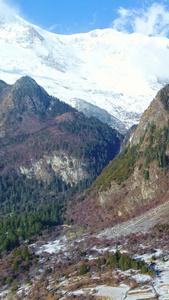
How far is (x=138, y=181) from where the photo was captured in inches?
3455

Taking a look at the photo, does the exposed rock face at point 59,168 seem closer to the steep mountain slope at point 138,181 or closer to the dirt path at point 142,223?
the steep mountain slope at point 138,181

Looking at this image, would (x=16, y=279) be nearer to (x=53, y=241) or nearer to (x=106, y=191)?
(x=53, y=241)

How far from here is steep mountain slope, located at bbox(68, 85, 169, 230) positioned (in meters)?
83.9

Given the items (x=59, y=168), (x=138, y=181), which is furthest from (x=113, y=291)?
(x=59, y=168)

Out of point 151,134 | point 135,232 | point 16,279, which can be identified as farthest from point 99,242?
point 151,134

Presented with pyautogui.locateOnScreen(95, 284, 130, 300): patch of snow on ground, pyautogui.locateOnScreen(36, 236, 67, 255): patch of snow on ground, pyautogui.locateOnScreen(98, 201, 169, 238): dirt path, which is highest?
pyautogui.locateOnScreen(98, 201, 169, 238): dirt path

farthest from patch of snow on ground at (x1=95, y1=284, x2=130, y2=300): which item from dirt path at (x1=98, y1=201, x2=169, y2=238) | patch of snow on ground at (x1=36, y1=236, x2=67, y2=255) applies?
patch of snow on ground at (x1=36, y1=236, x2=67, y2=255)

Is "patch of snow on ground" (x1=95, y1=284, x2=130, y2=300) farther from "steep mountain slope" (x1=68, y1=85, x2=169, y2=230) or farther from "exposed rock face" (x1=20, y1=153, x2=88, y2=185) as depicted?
"exposed rock face" (x1=20, y1=153, x2=88, y2=185)

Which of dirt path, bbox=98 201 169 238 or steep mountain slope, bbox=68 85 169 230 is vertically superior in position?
steep mountain slope, bbox=68 85 169 230

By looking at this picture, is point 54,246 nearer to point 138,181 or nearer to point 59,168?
point 138,181

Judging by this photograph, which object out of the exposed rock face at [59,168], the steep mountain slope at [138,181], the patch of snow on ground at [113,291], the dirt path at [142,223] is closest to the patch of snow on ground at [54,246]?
the dirt path at [142,223]

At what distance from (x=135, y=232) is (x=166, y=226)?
6.38 m

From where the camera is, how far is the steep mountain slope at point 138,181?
275ft

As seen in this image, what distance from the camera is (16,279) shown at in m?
59.3
